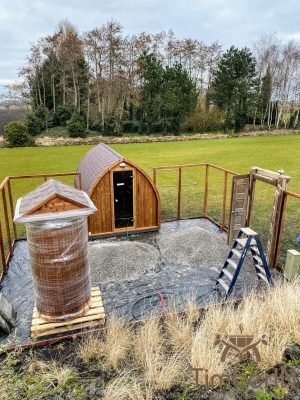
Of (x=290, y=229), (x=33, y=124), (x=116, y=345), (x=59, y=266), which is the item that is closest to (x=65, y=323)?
(x=59, y=266)

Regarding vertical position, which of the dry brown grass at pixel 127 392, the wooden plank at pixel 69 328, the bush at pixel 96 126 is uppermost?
the bush at pixel 96 126

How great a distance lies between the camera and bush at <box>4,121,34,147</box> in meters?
27.0

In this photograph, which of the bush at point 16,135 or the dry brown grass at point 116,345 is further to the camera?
the bush at point 16,135

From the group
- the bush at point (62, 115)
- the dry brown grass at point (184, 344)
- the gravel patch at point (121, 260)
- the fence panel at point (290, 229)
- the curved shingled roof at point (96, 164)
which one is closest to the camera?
the dry brown grass at point (184, 344)

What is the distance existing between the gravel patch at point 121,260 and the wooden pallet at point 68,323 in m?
1.33

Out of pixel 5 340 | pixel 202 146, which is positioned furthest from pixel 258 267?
pixel 202 146

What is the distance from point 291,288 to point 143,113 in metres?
33.6

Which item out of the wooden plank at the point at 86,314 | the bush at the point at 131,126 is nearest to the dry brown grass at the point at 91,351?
the wooden plank at the point at 86,314

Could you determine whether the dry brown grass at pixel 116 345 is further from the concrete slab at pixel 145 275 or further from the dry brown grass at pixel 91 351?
the concrete slab at pixel 145 275

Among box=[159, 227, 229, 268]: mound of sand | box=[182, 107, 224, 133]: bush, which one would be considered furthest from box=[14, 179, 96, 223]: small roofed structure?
box=[182, 107, 224, 133]: bush

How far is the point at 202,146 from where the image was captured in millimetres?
28000

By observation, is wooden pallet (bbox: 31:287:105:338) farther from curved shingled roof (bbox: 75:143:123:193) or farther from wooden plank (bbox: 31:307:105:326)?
curved shingled roof (bbox: 75:143:123:193)

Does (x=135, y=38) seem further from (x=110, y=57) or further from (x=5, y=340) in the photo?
(x=5, y=340)

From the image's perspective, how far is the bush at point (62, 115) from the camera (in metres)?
32.8
